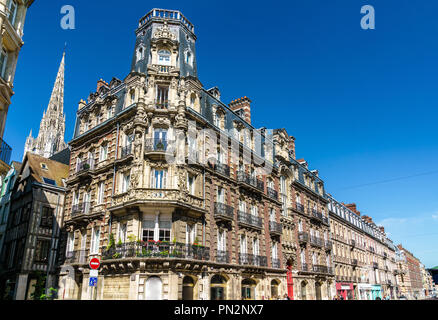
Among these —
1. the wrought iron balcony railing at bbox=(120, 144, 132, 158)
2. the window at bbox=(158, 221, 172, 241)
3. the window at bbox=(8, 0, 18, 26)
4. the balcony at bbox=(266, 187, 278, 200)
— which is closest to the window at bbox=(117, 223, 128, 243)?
the window at bbox=(158, 221, 172, 241)

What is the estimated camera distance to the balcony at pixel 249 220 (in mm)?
27062

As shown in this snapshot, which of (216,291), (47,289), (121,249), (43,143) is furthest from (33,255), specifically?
(43,143)

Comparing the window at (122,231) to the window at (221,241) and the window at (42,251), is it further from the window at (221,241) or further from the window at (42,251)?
the window at (42,251)

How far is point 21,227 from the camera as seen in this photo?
2680 centimetres

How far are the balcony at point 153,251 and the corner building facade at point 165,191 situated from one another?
0.20ft

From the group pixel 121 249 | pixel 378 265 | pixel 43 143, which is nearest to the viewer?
pixel 121 249

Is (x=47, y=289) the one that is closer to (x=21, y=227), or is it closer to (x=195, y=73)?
(x=21, y=227)

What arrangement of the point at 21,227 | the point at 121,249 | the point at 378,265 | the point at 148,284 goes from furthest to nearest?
the point at 378,265 < the point at 21,227 < the point at 121,249 < the point at 148,284

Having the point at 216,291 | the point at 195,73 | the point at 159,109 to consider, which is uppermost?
the point at 195,73

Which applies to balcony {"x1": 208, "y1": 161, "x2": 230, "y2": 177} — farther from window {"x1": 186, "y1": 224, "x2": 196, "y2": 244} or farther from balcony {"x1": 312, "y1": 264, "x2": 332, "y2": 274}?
balcony {"x1": 312, "y1": 264, "x2": 332, "y2": 274}

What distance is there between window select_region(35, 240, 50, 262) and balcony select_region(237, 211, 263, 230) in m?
15.3

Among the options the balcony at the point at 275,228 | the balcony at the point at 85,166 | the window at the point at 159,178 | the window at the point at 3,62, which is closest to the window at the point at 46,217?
the balcony at the point at 85,166

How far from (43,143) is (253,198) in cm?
7410

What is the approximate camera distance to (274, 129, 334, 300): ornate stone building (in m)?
34.7
